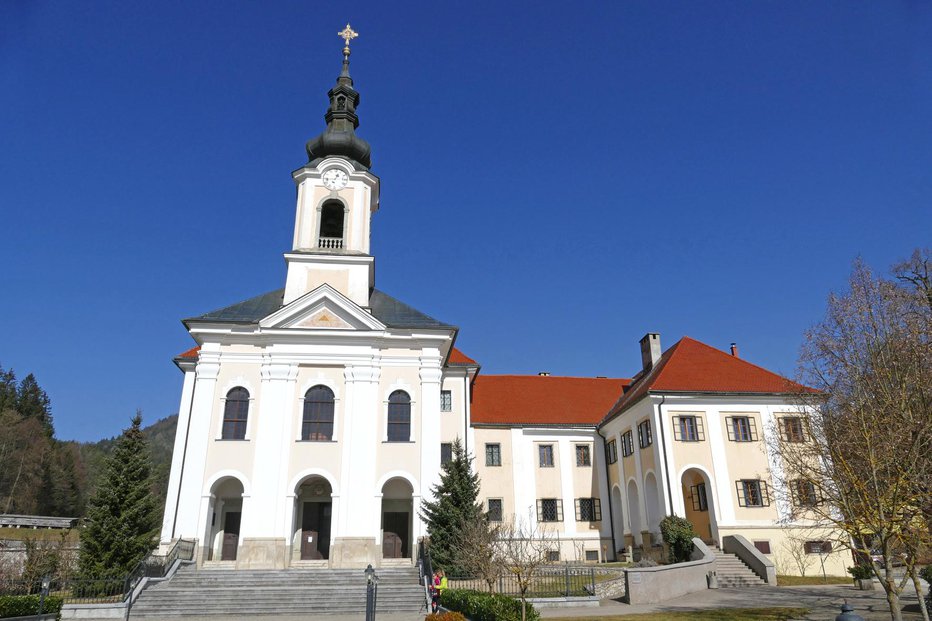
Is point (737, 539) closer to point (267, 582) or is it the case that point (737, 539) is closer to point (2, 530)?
point (267, 582)

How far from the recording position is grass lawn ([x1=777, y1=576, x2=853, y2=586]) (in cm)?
2425

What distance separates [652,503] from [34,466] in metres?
61.7

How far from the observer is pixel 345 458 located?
27.8 meters

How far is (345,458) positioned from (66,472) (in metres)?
59.2

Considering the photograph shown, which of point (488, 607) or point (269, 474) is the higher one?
point (269, 474)

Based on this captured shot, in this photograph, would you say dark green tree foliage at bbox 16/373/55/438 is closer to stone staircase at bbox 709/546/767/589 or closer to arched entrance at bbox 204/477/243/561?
arched entrance at bbox 204/477/243/561

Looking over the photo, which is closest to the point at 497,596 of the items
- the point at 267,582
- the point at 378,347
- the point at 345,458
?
the point at 267,582

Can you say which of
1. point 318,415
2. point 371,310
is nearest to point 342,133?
point 371,310

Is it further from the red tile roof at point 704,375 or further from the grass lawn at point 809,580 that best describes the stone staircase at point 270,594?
the red tile roof at point 704,375

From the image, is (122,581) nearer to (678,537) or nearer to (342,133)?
(678,537)

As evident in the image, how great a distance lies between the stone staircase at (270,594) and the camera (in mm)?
20641

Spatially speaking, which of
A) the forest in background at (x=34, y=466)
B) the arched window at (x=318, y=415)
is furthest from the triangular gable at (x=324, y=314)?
the forest in background at (x=34, y=466)

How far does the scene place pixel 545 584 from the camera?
21875 mm

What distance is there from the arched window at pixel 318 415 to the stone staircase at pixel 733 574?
16.4 meters
